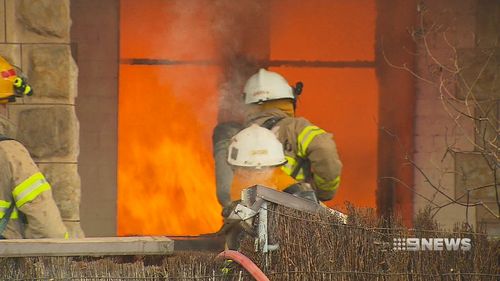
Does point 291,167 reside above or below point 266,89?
below

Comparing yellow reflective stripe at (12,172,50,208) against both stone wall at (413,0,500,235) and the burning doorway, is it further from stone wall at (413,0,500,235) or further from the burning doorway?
stone wall at (413,0,500,235)

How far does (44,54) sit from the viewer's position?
9.17m

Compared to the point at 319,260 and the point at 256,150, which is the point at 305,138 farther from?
the point at 319,260

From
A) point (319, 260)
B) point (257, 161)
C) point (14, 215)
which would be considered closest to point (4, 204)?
point (14, 215)

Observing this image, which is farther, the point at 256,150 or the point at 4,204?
the point at 256,150

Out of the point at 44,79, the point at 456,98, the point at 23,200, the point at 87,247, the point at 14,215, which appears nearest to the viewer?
the point at 87,247

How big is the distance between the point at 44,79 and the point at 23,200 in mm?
1670

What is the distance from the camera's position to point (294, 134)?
9.14 m

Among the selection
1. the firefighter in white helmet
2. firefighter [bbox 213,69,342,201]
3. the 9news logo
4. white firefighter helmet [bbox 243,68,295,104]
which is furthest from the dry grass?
white firefighter helmet [bbox 243,68,295,104]

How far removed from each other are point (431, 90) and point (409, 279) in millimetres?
4632

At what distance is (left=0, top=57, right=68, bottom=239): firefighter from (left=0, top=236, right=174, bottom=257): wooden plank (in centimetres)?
136

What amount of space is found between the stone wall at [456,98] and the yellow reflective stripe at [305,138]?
182cm

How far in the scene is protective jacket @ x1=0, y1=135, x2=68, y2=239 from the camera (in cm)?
769

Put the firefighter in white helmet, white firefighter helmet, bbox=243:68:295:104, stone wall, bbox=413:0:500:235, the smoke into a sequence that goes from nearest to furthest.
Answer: the firefighter in white helmet < white firefighter helmet, bbox=243:68:295:104 < stone wall, bbox=413:0:500:235 < the smoke
